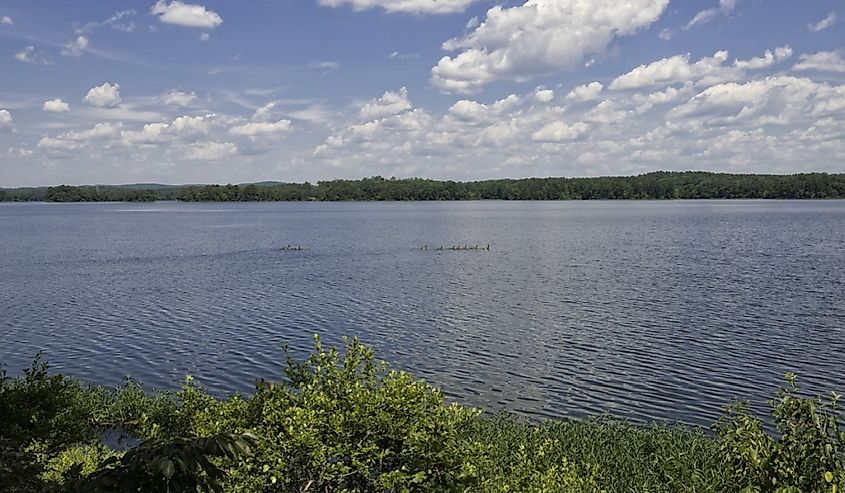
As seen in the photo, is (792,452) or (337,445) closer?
(792,452)

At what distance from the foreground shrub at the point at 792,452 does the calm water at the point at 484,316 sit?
17627 mm

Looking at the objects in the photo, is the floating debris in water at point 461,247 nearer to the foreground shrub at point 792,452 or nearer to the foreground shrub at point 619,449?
the foreground shrub at point 619,449

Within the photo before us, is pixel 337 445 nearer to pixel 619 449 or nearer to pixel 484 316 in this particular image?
pixel 619 449

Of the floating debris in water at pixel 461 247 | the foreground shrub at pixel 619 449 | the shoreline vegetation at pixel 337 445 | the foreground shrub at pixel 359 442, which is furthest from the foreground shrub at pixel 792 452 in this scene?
the floating debris in water at pixel 461 247

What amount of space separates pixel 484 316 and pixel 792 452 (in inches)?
1343

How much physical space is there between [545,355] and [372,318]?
12366 mm

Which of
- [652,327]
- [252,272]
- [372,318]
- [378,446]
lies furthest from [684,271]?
[378,446]

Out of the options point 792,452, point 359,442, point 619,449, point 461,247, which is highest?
point 792,452

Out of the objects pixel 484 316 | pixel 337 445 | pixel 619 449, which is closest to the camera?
pixel 337 445

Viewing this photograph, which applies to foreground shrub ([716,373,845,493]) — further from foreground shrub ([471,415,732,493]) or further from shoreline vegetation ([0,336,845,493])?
foreground shrub ([471,415,732,493])

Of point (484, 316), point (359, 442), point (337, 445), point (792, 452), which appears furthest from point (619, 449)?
point (484, 316)

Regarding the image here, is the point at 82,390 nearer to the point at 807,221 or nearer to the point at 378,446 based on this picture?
the point at 378,446

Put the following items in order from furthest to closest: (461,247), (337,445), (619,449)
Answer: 1. (461,247)
2. (619,449)
3. (337,445)

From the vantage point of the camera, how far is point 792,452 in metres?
7.77
